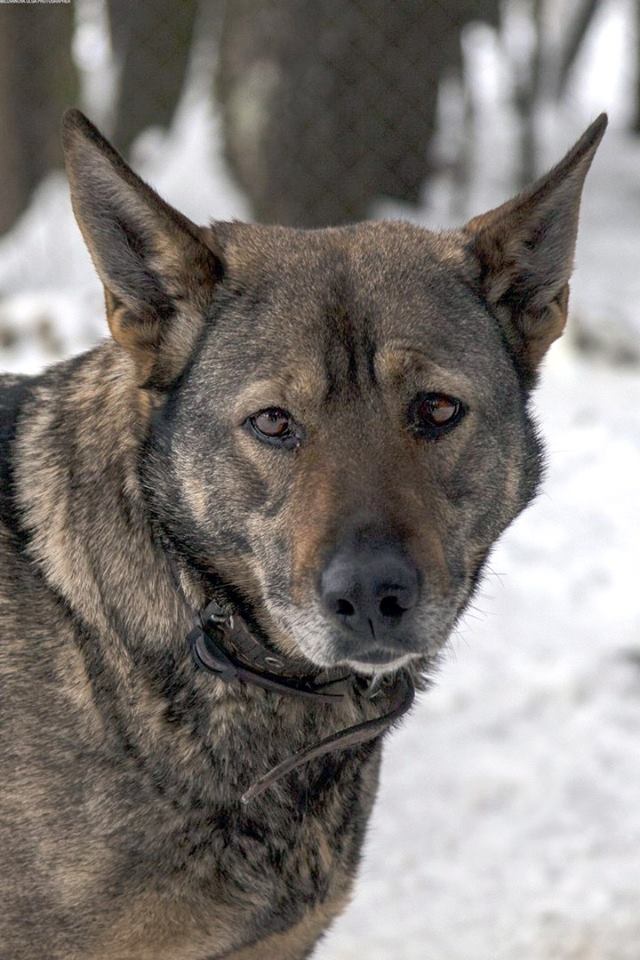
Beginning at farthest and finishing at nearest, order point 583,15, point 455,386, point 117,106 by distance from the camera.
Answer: point 583,15 → point 117,106 → point 455,386

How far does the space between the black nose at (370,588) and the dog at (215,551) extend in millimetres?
46

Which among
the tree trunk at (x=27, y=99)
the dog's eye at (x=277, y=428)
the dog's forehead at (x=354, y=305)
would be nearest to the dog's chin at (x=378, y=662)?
the dog's eye at (x=277, y=428)

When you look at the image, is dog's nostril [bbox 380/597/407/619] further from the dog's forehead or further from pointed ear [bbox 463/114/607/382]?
pointed ear [bbox 463/114/607/382]

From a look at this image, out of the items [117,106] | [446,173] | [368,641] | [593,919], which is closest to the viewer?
[368,641]

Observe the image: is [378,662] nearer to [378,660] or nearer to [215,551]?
[378,660]

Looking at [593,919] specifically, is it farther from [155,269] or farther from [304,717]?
[155,269]

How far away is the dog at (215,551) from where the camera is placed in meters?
2.85

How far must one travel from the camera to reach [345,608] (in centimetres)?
268

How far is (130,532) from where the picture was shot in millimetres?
2986

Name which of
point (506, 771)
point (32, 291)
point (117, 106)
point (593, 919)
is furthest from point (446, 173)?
point (593, 919)

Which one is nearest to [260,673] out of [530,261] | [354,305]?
[354,305]

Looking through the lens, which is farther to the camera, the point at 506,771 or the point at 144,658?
the point at 506,771

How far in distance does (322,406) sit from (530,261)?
29.0 inches

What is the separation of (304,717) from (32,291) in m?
6.50
